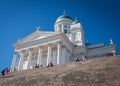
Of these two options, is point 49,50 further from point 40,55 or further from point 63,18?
point 63,18

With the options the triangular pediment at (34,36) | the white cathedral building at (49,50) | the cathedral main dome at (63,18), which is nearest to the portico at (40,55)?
the white cathedral building at (49,50)

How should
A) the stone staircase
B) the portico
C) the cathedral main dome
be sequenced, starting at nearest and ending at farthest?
the stone staircase
the portico
the cathedral main dome

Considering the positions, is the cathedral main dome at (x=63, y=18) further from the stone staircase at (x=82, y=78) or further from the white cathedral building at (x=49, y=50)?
the stone staircase at (x=82, y=78)

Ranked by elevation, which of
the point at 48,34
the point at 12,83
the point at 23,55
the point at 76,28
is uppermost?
the point at 76,28

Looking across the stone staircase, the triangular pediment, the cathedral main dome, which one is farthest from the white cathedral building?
the stone staircase

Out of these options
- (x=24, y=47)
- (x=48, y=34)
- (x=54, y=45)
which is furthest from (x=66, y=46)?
(x=24, y=47)

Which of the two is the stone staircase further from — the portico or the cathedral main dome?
the cathedral main dome

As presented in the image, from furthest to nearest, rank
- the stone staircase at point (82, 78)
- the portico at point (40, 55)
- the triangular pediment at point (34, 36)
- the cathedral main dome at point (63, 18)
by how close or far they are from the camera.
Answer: the cathedral main dome at point (63, 18), the triangular pediment at point (34, 36), the portico at point (40, 55), the stone staircase at point (82, 78)

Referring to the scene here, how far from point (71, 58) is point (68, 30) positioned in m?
14.7

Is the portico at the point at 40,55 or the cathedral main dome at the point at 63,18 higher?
the cathedral main dome at the point at 63,18

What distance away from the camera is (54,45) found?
32.8m

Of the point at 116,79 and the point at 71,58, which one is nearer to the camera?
the point at 116,79

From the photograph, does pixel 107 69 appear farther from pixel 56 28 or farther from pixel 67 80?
pixel 56 28

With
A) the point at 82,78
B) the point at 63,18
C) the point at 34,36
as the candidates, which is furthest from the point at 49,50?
the point at 63,18
